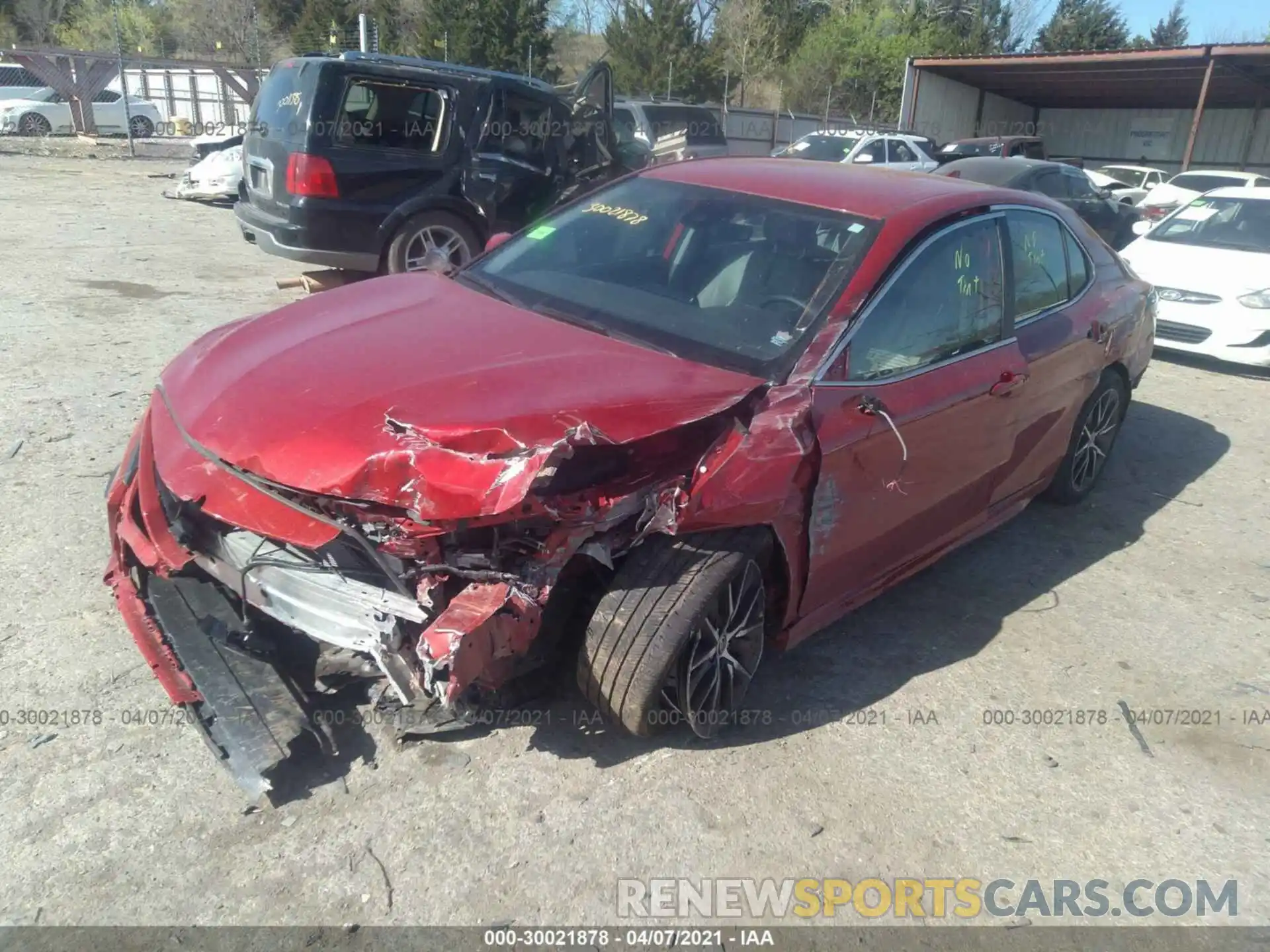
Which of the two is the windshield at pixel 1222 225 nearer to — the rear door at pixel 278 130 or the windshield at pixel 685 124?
the windshield at pixel 685 124

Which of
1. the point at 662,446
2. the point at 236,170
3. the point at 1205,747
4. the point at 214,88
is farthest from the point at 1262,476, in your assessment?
the point at 214,88

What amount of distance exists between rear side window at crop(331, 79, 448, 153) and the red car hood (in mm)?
Result: 4927

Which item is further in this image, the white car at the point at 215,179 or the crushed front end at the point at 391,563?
the white car at the point at 215,179

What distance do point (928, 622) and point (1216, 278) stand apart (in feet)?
20.4

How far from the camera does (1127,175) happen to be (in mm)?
21406

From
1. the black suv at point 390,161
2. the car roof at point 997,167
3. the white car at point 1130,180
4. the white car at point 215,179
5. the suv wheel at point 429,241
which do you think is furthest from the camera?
the white car at point 1130,180

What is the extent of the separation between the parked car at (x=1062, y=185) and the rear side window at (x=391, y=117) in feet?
21.2

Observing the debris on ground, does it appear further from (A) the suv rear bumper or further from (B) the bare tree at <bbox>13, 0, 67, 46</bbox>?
(B) the bare tree at <bbox>13, 0, 67, 46</bbox>

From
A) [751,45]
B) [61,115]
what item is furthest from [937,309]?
[751,45]

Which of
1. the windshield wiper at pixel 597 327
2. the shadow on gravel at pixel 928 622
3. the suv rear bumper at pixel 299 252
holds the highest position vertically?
the windshield wiper at pixel 597 327

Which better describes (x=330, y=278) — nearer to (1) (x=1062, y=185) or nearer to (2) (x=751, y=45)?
(1) (x=1062, y=185)

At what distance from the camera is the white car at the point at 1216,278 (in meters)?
8.11

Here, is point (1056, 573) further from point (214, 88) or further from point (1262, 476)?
point (214, 88)

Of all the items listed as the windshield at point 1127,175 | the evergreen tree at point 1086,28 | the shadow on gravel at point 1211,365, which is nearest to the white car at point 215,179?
the shadow on gravel at point 1211,365
